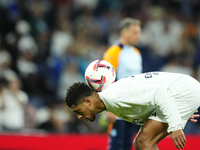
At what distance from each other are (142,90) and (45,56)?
5.27m

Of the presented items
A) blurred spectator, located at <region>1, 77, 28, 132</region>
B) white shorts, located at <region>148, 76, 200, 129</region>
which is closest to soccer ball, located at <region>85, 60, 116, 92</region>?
white shorts, located at <region>148, 76, 200, 129</region>

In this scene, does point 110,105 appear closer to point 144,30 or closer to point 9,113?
point 9,113

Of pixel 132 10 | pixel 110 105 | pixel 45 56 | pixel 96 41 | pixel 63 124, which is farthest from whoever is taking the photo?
pixel 132 10

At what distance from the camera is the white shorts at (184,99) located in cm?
360

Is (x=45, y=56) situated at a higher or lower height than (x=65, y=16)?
lower

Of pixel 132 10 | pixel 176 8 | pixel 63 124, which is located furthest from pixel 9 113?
pixel 176 8

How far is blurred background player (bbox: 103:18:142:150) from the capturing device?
15.6 ft

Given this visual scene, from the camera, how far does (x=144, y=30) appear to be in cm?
934

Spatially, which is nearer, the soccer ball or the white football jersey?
the white football jersey

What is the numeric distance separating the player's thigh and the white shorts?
0.05 meters

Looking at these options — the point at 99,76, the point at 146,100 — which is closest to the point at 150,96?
the point at 146,100

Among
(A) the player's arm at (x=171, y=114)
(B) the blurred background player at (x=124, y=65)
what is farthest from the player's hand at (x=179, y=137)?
(B) the blurred background player at (x=124, y=65)

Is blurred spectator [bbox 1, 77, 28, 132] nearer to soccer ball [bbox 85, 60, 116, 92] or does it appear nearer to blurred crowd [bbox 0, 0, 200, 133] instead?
blurred crowd [bbox 0, 0, 200, 133]

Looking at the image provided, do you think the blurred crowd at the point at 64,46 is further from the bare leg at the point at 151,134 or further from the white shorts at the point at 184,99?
the white shorts at the point at 184,99
